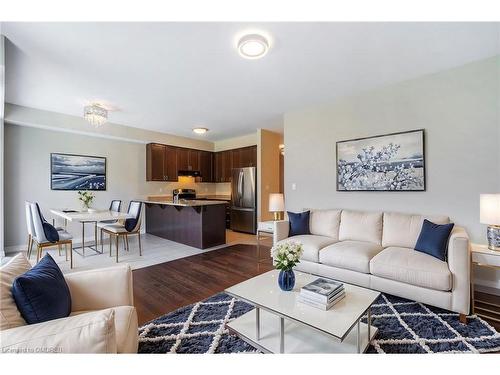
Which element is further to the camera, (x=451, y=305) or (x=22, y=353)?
(x=451, y=305)

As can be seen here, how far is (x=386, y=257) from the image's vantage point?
238 centimetres

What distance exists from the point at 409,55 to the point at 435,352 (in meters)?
2.72

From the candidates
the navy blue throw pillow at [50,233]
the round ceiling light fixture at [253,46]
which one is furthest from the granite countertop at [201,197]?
the round ceiling light fixture at [253,46]

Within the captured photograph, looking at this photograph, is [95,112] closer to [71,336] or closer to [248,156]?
[248,156]

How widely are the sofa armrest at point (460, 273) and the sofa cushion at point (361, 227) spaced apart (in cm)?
93

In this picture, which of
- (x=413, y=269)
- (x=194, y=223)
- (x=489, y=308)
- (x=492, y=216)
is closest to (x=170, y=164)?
(x=194, y=223)

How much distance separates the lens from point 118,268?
1.57 m

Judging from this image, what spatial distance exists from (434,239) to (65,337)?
2943 mm

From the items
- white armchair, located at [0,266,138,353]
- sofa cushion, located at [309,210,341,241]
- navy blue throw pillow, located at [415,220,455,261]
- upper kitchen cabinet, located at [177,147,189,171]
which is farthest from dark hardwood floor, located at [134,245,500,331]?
upper kitchen cabinet, located at [177,147,189,171]

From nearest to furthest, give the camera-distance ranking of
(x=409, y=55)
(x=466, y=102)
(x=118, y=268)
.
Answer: (x=118, y=268) < (x=409, y=55) < (x=466, y=102)

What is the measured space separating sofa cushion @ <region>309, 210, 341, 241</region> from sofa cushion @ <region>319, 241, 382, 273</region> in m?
0.43

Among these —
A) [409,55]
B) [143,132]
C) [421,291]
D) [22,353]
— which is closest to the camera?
[22,353]
